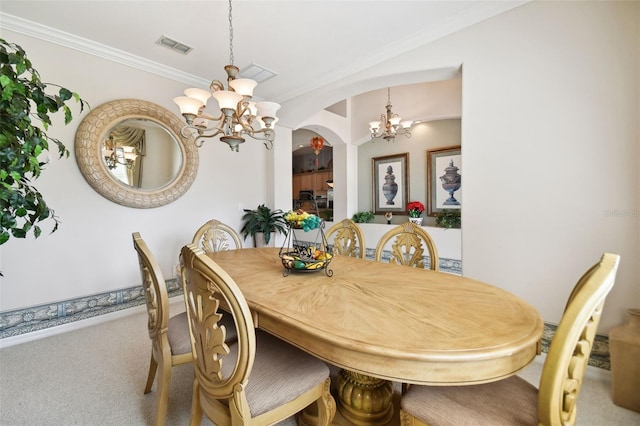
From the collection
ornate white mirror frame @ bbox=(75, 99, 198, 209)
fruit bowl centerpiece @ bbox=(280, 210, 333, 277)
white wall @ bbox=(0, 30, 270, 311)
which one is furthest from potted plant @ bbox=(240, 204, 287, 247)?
fruit bowl centerpiece @ bbox=(280, 210, 333, 277)

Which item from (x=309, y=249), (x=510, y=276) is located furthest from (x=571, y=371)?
(x=510, y=276)

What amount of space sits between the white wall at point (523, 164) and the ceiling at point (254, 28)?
14cm

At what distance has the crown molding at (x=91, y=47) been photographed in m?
2.46

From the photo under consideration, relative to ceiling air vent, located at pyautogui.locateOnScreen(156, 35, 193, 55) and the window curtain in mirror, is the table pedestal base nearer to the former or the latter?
the window curtain in mirror

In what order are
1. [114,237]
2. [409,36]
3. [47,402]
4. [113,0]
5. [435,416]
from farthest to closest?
[114,237], [409,36], [113,0], [47,402], [435,416]

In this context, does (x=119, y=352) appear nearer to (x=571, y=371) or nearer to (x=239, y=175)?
(x=239, y=175)

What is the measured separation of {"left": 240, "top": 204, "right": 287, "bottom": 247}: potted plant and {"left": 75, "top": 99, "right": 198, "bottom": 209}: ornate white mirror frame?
973 millimetres

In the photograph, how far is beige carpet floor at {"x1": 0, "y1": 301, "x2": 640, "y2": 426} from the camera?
162 centimetres

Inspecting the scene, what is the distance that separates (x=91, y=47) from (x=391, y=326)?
12.3 ft

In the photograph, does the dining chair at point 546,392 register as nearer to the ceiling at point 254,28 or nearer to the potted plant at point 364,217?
the ceiling at point 254,28

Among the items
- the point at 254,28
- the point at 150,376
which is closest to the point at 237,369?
the point at 150,376

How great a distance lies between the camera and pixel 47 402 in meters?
1.76

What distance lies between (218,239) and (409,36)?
8.77 feet

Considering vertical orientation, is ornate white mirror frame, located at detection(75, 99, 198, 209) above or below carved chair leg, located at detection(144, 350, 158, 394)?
above
